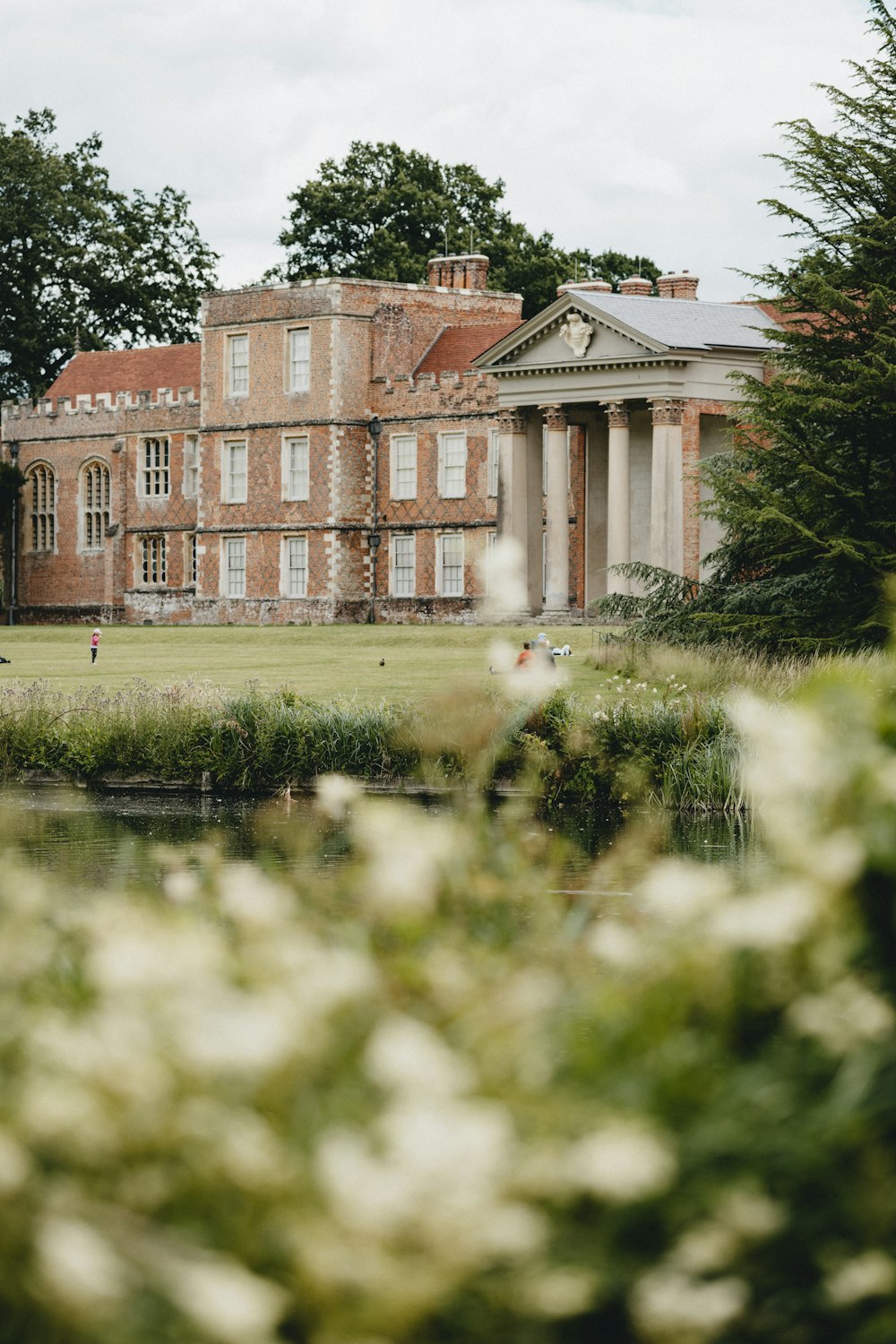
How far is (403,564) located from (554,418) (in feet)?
28.8

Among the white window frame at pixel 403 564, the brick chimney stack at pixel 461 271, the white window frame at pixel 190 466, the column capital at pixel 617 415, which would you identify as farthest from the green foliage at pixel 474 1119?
the white window frame at pixel 190 466

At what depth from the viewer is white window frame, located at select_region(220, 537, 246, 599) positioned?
2157 inches

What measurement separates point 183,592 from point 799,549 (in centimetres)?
3420

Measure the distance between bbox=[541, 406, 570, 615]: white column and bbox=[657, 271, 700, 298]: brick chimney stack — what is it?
7.40m

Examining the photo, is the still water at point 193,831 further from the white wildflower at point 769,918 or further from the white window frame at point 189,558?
the white window frame at point 189,558

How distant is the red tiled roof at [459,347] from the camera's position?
5247cm

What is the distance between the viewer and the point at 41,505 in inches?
2400

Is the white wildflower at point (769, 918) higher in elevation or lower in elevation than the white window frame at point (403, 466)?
lower

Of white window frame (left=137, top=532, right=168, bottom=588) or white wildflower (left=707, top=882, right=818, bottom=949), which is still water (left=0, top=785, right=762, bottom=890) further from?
white window frame (left=137, top=532, right=168, bottom=588)

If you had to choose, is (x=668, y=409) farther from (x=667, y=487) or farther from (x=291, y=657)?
(x=291, y=657)

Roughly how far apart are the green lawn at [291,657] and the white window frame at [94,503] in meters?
13.0

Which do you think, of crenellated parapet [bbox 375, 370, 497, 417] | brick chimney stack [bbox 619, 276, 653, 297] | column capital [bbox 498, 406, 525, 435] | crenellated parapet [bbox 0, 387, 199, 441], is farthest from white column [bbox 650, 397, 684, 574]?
crenellated parapet [bbox 0, 387, 199, 441]

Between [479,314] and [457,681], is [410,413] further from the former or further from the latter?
→ [457,681]

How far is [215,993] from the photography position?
326cm
